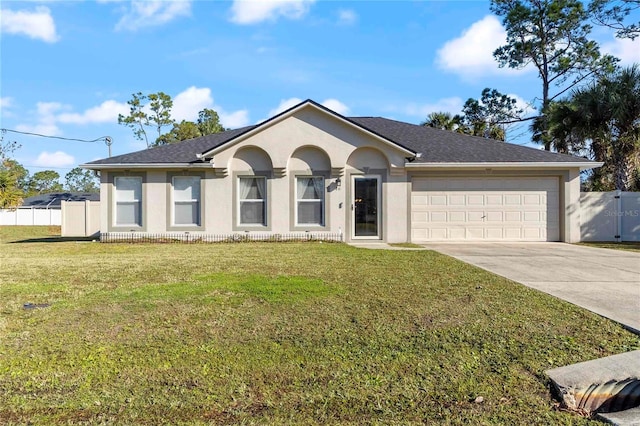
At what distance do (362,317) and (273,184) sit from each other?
30.7 feet

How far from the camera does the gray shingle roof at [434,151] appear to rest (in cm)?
1335

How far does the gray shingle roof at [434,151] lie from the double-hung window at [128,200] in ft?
2.47

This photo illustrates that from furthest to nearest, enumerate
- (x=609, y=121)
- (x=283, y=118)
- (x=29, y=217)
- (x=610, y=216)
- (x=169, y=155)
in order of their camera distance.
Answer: (x=29, y=217)
(x=609, y=121)
(x=610, y=216)
(x=169, y=155)
(x=283, y=118)

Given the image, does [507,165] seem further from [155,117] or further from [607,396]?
[155,117]

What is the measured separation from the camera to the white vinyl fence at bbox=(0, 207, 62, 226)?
3231 centimetres

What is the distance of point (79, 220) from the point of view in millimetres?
18969

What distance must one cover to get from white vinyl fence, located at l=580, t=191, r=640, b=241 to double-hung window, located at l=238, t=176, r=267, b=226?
11.7 m

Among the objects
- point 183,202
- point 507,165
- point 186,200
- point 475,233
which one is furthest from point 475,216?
point 183,202

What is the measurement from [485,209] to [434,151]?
111 inches

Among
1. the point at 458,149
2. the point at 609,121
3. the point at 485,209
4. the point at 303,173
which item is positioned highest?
the point at 609,121

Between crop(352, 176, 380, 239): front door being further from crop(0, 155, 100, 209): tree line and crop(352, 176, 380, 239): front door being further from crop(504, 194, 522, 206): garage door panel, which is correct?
crop(0, 155, 100, 209): tree line

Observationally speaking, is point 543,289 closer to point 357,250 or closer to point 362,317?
point 362,317

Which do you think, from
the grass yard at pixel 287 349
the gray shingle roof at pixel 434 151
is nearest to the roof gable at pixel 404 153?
the gray shingle roof at pixel 434 151

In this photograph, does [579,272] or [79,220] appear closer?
[579,272]
